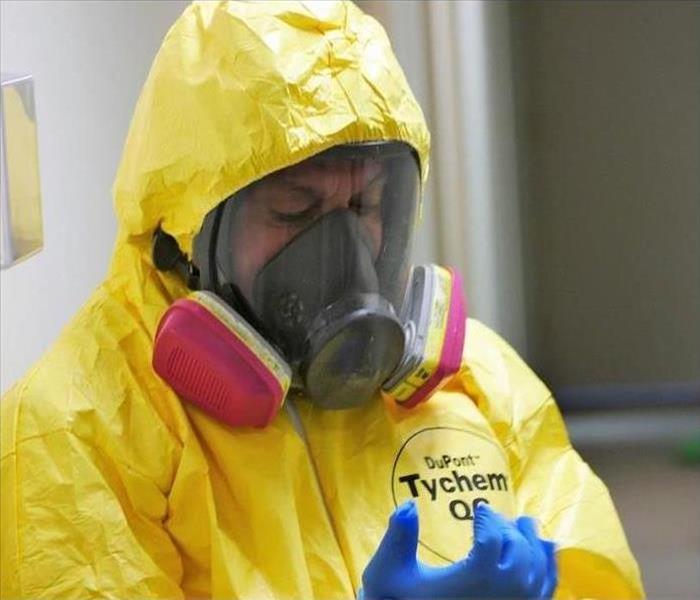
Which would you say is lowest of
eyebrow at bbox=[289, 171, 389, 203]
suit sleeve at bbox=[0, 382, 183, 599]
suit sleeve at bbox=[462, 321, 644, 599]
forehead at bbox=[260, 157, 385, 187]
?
suit sleeve at bbox=[462, 321, 644, 599]

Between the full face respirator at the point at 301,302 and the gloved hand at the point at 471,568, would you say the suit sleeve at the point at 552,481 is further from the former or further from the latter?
the gloved hand at the point at 471,568

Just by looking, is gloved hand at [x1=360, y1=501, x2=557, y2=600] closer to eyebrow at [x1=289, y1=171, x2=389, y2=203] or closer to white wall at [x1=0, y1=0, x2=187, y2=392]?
eyebrow at [x1=289, y1=171, x2=389, y2=203]

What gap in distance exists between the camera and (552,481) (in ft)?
4.96

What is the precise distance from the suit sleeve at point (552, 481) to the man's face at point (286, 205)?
0.26m

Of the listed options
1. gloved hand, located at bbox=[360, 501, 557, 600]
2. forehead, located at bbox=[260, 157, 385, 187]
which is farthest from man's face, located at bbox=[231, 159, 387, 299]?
gloved hand, located at bbox=[360, 501, 557, 600]

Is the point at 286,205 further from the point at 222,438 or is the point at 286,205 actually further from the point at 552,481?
the point at 552,481

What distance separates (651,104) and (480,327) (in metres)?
0.73

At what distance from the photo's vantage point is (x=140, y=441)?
1315 millimetres

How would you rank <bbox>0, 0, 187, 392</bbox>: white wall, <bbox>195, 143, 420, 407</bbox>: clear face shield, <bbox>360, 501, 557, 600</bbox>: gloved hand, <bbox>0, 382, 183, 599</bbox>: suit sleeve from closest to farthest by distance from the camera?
<bbox>360, 501, 557, 600</bbox>: gloved hand
<bbox>0, 382, 183, 599</bbox>: suit sleeve
<bbox>195, 143, 420, 407</bbox>: clear face shield
<bbox>0, 0, 187, 392</bbox>: white wall

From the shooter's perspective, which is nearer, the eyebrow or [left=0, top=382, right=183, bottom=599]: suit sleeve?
[left=0, top=382, right=183, bottom=599]: suit sleeve

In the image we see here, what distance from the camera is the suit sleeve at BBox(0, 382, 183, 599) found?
1248 mm

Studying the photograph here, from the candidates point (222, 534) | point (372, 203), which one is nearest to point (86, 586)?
point (222, 534)

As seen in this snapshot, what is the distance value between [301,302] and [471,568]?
359 mm

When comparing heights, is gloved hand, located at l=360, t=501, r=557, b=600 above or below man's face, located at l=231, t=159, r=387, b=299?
below
